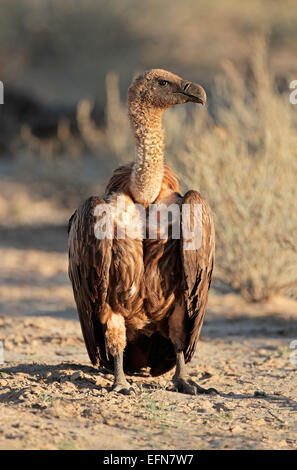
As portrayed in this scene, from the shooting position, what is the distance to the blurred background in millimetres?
9148

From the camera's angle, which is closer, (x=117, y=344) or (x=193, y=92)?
(x=193, y=92)

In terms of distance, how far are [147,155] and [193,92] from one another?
1.75 feet

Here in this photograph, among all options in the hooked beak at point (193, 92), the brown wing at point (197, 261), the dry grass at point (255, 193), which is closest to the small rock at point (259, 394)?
the brown wing at point (197, 261)

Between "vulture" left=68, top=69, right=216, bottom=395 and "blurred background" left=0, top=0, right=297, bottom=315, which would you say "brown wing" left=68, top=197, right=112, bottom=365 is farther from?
"blurred background" left=0, top=0, right=297, bottom=315

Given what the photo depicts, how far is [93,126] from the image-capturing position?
21125 millimetres

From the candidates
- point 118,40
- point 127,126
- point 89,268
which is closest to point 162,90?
point 89,268

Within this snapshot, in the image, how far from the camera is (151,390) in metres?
5.31

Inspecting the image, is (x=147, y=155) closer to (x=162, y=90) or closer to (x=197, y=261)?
(x=162, y=90)

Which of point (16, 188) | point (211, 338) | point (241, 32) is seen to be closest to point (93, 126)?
point (16, 188)

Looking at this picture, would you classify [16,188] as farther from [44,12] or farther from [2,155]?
[44,12]

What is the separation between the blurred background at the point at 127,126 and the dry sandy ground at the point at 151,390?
710 mm

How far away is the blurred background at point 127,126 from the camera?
9148 millimetres

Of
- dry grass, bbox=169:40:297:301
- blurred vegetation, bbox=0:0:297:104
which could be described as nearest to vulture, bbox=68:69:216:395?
dry grass, bbox=169:40:297:301

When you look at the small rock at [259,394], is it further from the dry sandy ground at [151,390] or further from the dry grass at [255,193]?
the dry grass at [255,193]
